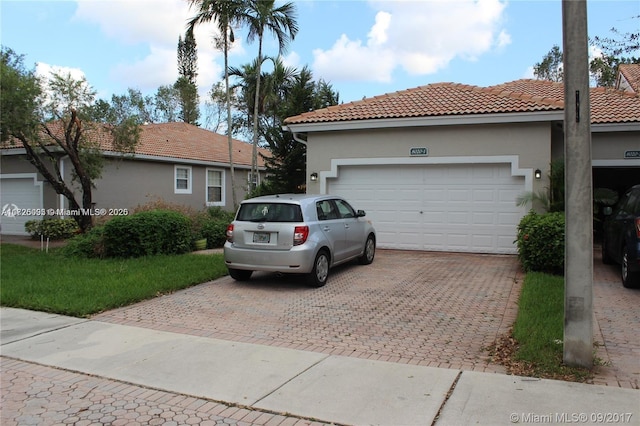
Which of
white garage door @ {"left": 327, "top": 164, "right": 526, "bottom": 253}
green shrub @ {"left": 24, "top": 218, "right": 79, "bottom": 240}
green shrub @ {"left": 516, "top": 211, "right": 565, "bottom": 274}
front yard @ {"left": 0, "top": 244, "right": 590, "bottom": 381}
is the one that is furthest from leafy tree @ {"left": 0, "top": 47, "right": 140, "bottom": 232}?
green shrub @ {"left": 516, "top": 211, "right": 565, "bottom": 274}

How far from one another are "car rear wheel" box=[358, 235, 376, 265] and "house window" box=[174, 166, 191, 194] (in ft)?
42.9

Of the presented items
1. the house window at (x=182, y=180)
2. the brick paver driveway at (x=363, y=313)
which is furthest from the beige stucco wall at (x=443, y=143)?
the house window at (x=182, y=180)

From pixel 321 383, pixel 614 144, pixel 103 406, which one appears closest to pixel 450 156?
pixel 614 144

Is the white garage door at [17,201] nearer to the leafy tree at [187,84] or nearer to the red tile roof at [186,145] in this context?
the red tile roof at [186,145]

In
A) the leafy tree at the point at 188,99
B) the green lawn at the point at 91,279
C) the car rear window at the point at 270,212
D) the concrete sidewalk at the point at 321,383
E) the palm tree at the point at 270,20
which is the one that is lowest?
the concrete sidewalk at the point at 321,383

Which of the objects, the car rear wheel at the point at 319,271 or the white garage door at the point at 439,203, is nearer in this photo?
the car rear wheel at the point at 319,271

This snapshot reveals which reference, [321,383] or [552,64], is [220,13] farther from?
[552,64]

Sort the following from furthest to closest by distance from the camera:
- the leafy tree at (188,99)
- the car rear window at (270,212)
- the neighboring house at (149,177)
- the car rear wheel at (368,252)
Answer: the leafy tree at (188,99), the neighboring house at (149,177), the car rear wheel at (368,252), the car rear window at (270,212)

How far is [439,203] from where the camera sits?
1283 centimetres

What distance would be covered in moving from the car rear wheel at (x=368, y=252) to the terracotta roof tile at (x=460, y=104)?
3923 mm

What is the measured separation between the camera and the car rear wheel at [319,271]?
8.33 m

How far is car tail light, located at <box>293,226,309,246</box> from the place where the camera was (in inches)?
318

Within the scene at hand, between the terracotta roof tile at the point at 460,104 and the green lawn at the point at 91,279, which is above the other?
the terracotta roof tile at the point at 460,104

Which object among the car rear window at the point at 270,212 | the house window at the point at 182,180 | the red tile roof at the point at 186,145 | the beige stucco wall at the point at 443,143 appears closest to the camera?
the car rear window at the point at 270,212
